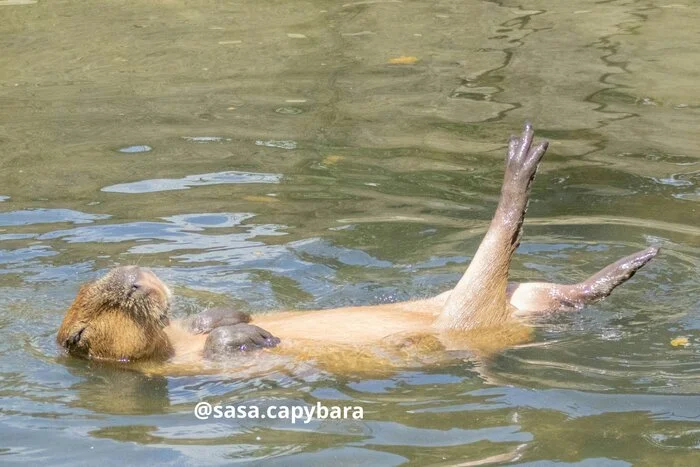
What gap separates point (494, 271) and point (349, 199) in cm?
242

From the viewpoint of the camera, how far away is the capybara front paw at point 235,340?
20.9ft

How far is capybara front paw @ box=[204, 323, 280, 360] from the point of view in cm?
636

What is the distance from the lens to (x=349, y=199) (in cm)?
899

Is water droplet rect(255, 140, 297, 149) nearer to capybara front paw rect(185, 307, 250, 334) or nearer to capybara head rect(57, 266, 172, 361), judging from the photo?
capybara front paw rect(185, 307, 250, 334)

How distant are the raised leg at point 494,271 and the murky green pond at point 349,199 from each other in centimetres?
35

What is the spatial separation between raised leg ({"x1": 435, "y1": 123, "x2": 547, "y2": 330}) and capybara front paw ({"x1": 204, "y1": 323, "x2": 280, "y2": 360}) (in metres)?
1.05

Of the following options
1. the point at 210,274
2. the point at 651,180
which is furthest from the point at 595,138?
the point at 210,274

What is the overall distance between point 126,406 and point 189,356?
26.3 inches

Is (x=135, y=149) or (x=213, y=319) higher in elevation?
(x=135, y=149)

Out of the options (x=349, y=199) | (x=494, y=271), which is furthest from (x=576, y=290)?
(x=349, y=199)

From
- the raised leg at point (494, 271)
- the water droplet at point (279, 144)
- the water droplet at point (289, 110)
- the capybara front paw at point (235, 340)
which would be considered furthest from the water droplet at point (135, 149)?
the raised leg at point (494, 271)

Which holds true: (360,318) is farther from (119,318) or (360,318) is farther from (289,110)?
(289,110)

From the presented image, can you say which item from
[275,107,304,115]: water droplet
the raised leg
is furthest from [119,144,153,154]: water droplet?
the raised leg

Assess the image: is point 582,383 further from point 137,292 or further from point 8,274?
point 8,274
